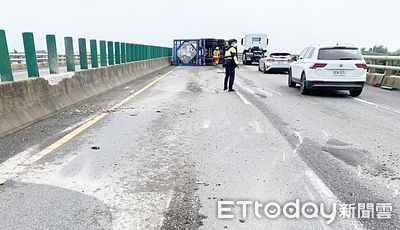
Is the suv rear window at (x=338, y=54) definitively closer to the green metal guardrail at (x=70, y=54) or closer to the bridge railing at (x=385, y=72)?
the bridge railing at (x=385, y=72)

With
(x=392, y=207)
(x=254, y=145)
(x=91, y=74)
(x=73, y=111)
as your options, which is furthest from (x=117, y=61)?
(x=392, y=207)

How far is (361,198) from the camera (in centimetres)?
387

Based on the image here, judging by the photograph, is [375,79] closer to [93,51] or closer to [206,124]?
[206,124]

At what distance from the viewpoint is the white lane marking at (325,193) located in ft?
11.0

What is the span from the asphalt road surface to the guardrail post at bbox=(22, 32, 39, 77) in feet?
4.17

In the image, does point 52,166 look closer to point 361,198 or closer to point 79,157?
point 79,157

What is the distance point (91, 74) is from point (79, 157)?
7.30 metres

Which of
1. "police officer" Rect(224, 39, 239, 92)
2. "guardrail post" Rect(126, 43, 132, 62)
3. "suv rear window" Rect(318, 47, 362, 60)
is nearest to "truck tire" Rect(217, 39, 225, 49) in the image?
"guardrail post" Rect(126, 43, 132, 62)

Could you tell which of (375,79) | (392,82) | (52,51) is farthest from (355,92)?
(52,51)

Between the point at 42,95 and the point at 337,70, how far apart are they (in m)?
9.17

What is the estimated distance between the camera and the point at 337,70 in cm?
1196

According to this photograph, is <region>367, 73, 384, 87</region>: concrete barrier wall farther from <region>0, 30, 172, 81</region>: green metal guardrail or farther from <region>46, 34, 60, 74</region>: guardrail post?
<region>46, 34, 60, 74</region>: guardrail post

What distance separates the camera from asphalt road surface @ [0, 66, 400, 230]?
3.42m

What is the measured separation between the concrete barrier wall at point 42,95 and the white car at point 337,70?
743cm
